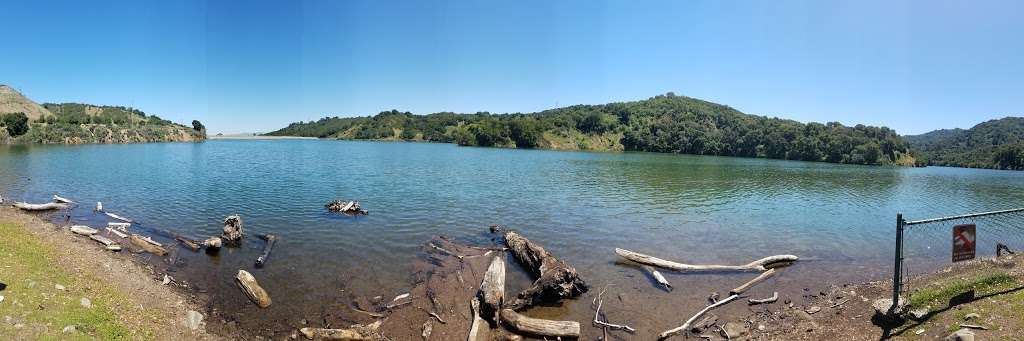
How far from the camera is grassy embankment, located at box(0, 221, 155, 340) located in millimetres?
10062

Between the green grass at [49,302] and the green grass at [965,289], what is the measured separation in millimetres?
21958

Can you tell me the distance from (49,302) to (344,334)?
7.42 meters

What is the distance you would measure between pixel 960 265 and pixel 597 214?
19368 millimetres

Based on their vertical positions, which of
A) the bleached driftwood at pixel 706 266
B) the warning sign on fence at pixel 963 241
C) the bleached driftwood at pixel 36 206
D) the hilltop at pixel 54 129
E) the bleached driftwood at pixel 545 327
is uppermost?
the hilltop at pixel 54 129

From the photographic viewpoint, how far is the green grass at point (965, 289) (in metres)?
13.0

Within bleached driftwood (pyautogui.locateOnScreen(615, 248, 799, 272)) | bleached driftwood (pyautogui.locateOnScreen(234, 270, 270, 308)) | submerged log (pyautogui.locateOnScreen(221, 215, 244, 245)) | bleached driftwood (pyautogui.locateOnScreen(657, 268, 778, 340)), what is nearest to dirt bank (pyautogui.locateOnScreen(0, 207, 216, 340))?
bleached driftwood (pyautogui.locateOnScreen(234, 270, 270, 308))

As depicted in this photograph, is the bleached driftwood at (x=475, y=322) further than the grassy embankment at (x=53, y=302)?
Yes

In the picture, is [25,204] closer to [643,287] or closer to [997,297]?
[643,287]

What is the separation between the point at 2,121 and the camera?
423ft

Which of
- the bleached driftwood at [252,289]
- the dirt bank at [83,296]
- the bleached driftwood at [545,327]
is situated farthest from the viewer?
the bleached driftwood at [252,289]

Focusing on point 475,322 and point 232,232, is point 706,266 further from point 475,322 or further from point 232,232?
point 232,232

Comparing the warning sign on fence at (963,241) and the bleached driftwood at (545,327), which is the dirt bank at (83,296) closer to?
the bleached driftwood at (545,327)

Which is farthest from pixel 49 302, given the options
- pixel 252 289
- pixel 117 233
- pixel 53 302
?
pixel 117 233

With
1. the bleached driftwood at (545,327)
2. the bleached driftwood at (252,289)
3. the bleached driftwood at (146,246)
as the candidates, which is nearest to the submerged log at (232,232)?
the bleached driftwood at (146,246)
